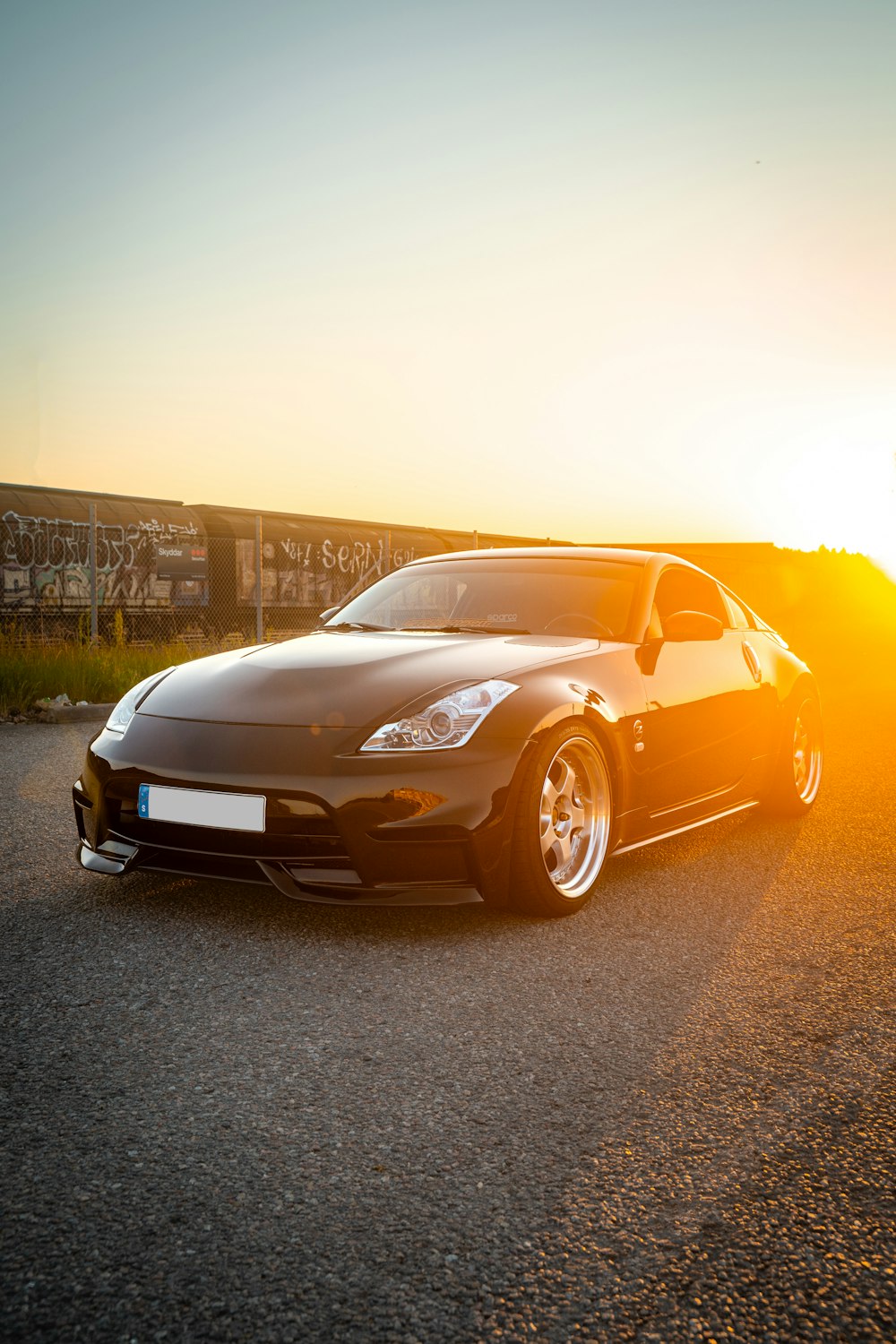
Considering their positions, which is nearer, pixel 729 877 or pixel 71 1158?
pixel 71 1158

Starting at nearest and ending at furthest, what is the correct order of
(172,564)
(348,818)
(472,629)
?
(348,818), (472,629), (172,564)

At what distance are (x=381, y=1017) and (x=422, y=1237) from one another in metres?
1.08

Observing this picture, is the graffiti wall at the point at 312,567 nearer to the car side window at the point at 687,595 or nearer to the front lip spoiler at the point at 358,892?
the car side window at the point at 687,595

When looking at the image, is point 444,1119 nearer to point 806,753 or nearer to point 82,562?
point 806,753

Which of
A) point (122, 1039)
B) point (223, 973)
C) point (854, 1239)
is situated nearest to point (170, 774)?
point (223, 973)

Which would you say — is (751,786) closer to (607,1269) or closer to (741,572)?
(607,1269)

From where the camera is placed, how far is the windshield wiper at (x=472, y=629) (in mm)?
4684

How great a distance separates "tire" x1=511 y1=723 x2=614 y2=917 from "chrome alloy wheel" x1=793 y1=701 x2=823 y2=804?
6.72 ft

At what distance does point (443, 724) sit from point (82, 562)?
47.8ft

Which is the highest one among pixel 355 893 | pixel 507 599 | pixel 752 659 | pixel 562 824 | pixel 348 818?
pixel 507 599

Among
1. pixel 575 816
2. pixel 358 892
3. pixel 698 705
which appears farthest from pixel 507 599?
pixel 358 892

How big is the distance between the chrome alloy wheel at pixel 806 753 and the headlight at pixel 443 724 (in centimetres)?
262

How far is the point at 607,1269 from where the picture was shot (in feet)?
6.02

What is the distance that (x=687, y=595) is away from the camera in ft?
17.9
